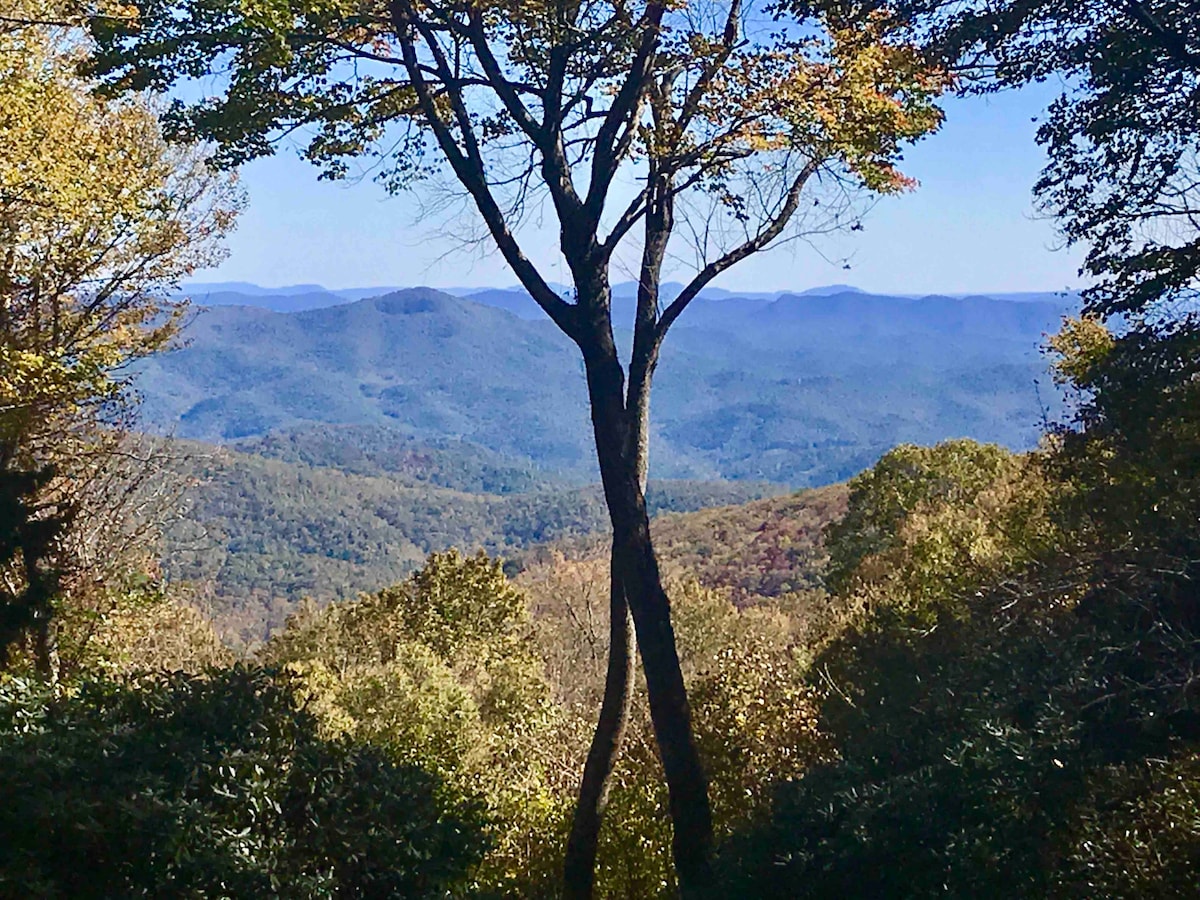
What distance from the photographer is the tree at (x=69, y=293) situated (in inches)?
274

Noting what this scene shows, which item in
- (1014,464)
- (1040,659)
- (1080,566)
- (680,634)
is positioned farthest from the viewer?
(680,634)

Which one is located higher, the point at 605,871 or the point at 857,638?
the point at 857,638

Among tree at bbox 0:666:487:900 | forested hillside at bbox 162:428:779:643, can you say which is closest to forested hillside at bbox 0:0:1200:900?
tree at bbox 0:666:487:900

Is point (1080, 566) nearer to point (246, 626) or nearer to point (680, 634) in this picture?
point (680, 634)

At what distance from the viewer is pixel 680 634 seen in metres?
17.3

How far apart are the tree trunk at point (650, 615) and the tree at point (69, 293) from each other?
166 inches

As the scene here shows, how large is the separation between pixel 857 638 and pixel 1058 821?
423 cm

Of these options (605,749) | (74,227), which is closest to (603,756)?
(605,749)

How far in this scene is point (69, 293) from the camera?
376 inches

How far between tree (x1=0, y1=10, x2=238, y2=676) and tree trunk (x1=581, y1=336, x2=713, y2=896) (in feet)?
13.9

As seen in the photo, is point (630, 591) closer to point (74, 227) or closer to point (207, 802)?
→ point (207, 802)

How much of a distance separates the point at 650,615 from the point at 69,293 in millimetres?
7322

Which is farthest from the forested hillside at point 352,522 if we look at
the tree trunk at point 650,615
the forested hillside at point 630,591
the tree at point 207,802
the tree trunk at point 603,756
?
the tree at point 207,802

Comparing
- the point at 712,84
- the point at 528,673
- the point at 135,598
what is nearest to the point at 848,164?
the point at 712,84
